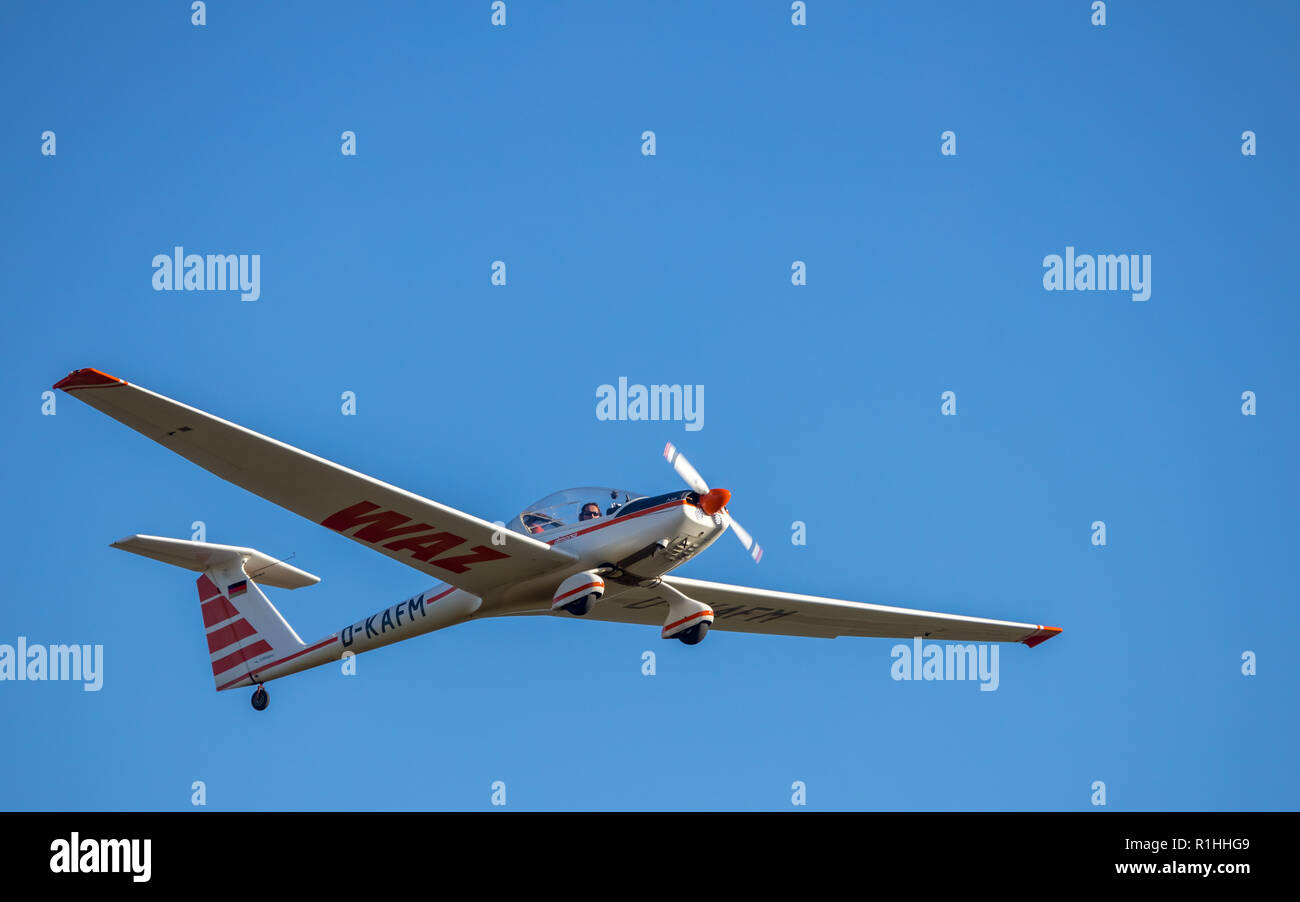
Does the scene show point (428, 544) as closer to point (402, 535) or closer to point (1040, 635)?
point (402, 535)

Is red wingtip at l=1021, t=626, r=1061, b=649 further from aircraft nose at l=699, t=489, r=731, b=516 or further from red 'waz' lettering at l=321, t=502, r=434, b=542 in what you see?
red 'waz' lettering at l=321, t=502, r=434, b=542

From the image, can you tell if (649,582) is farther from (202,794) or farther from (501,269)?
(202,794)

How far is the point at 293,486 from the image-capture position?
1577 cm

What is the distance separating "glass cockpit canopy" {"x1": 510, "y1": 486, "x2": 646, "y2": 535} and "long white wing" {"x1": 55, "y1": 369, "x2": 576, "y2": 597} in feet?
1.44

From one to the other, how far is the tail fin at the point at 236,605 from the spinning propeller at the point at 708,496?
→ 27.8ft

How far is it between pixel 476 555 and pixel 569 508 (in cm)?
144

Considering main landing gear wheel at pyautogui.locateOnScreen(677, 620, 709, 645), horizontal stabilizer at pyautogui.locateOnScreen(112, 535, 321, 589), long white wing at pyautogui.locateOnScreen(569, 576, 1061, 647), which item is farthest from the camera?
horizontal stabilizer at pyautogui.locateOnScreen(112, 535, 321, 589)

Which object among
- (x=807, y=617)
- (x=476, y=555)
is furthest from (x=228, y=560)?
(x=807, y=617)

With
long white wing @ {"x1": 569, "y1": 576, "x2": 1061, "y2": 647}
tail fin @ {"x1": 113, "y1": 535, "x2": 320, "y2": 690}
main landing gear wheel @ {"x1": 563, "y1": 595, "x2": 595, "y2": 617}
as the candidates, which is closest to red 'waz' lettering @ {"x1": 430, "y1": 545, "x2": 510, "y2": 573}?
main landing gear wheel @ {"x1": 563, "y1": 595, "x2": 595, "y2": 617}

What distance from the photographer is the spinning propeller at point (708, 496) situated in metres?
16.2

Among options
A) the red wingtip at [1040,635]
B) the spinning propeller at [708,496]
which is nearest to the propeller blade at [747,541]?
the spinning propeller at [708,496]

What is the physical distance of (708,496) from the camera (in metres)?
16.2

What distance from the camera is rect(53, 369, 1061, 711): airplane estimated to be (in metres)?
15.1

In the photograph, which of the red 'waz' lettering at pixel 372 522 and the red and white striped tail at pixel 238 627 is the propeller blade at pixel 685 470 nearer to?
the red 'waz' lettering at pixel 372 522
